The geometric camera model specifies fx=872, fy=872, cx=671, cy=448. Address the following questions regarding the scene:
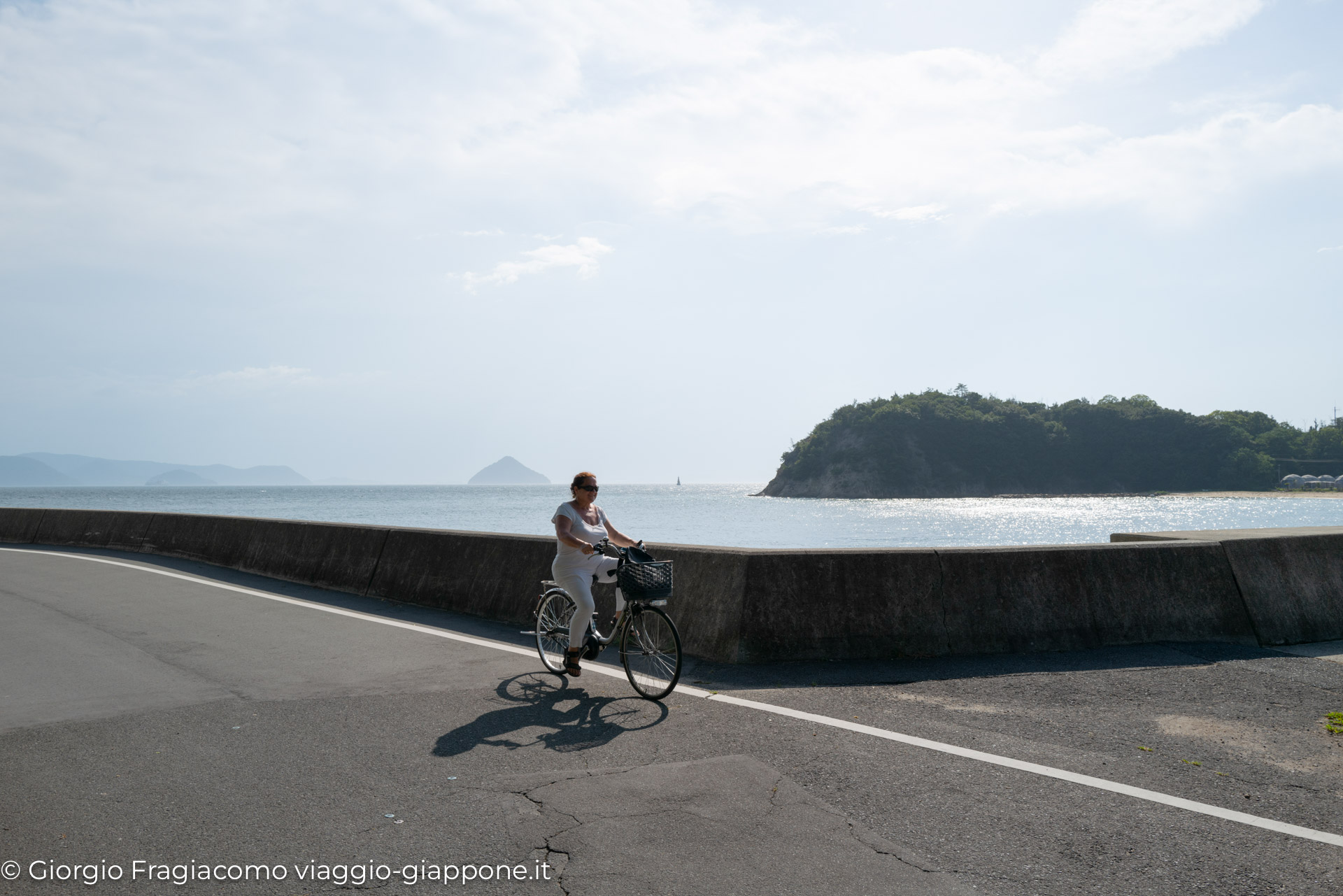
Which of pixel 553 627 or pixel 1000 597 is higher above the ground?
pixel 1000 597

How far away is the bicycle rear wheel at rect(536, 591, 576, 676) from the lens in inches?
301

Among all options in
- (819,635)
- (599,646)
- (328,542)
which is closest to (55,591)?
(328,542)

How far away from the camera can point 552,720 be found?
617cm

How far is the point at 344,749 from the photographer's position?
17.9 feet

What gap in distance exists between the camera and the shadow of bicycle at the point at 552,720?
18.4 feet

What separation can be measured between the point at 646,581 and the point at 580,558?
0.90 metres

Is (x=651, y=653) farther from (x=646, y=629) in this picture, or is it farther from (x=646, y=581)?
(x=646, y=581)

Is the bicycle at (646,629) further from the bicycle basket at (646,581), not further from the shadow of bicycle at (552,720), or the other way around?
the shadow of bicycle at (552,720)

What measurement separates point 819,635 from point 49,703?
247 inches

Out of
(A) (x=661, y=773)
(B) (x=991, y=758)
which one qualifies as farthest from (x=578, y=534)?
(B) (x=991, y=758)

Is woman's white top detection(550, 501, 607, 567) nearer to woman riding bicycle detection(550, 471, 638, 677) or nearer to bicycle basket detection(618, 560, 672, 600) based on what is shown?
woman riding bicycle detection(550, 471, 638, 677)

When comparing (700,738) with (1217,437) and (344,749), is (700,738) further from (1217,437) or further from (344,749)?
(1217,437)

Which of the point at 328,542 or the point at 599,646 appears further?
the point at 328,542

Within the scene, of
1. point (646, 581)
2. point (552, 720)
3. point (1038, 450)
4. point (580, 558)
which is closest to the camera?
point (552, 720)
